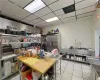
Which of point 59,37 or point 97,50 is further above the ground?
point 59,37

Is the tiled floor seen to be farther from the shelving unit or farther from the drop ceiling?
the drop ceiling

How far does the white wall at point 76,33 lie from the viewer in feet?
12.8

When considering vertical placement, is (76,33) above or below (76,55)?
above

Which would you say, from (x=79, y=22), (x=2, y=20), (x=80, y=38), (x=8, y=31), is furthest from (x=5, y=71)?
(x=79, y=22)

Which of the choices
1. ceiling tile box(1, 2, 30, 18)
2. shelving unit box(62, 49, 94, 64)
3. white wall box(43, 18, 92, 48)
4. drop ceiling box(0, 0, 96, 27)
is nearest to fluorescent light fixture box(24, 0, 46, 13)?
drop ceiling box(0, 0, 96, 27)

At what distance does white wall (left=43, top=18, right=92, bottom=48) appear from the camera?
3.90 meters

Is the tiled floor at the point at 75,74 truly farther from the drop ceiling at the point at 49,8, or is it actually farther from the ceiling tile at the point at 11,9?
the ceiling tile at the point at 11,9

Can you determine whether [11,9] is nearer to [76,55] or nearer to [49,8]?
[49,8]

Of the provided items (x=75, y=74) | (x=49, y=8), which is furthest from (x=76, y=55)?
(x=49, y=8)

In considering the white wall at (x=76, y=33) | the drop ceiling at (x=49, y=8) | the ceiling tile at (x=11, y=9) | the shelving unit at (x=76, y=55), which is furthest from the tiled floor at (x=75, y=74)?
the ceiling tile at (x=11, y=9)

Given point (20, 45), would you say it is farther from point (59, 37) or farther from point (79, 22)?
point (79, 22)

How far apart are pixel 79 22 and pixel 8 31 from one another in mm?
4157

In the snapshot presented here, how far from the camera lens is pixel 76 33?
4301mm

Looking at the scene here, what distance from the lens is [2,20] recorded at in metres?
3.01
